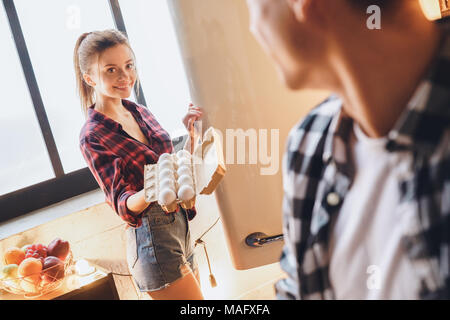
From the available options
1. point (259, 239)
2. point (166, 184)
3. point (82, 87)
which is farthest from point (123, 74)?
point (259, 239)

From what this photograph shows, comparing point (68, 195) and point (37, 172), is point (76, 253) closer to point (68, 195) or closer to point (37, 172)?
point (68, 195)

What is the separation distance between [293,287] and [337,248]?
3.7 inches

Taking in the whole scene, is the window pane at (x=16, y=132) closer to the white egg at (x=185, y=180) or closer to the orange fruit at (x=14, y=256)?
the orange fruit at (x=14, y=256)

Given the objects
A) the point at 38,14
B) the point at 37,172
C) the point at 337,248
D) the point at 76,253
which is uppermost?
the point at 38,14

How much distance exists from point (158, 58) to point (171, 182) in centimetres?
114

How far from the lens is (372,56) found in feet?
1.17

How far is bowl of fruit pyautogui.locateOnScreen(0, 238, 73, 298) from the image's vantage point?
1089 mm

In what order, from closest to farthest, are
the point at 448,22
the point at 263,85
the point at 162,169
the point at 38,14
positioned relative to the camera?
the point at 448,22, the point at 162,169, the point at 263,85, the point at 38,14

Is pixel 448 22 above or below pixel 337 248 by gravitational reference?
above

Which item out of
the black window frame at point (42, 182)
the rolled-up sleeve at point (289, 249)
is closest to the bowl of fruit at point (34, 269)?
the black window frame at point (42, 182)

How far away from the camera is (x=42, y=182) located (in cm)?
152

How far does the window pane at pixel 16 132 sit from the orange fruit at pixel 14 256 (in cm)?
41

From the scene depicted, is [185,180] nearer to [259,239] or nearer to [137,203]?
[137,203]
